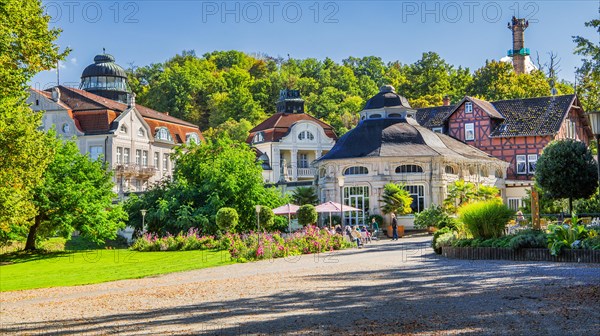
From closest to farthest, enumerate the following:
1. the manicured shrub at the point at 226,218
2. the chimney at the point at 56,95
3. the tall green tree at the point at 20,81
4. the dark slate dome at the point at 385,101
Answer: the tall green tree at the point at 20,81 → the manicured shrub at the point at 226,218 → the dark slate dome at the point at 385,101 → the chimney at the point at 56,95

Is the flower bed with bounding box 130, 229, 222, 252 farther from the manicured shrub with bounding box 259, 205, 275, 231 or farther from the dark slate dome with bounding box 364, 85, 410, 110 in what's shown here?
the dark slate dome with bounding box 364, 85, 410, 110

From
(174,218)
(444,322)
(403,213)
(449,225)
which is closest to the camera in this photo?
(444,322)

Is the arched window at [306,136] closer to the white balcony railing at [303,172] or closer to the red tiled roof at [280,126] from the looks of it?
the red tiled roof at [280,126]

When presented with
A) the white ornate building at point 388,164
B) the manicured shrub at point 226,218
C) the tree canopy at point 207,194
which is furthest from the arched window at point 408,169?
the manicured shrub at point 226,218

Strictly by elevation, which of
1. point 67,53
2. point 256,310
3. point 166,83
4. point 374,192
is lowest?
point 256,310

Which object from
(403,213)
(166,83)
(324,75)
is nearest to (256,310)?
(403,213)

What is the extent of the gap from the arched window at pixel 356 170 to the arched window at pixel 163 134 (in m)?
26.9

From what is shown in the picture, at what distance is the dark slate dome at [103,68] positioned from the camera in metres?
74.9

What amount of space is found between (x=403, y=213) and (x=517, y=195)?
53.8 ft

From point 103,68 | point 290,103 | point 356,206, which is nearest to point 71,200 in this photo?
point 356,206

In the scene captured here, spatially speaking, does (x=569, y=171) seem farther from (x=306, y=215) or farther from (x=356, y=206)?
(x=356, y=206)

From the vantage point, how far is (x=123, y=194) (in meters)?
57.8

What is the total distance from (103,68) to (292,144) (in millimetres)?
20408

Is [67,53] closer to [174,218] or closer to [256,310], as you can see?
[256,310]
